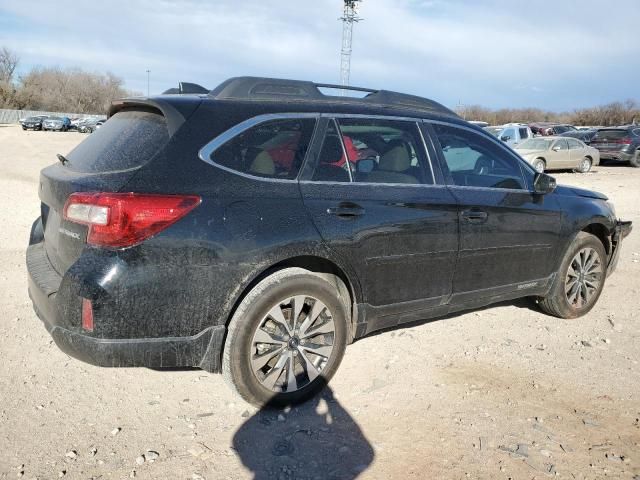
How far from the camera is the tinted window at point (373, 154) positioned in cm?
342

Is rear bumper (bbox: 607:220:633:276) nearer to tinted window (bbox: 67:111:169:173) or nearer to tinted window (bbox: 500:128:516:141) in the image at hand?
tinted window (bbox: 67:111:169:173)

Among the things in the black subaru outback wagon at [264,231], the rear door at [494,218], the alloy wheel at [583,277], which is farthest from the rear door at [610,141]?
the black subaru outback wagon at [264,231]

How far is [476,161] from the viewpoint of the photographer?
14.3 feet

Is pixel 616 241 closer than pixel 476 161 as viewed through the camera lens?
No

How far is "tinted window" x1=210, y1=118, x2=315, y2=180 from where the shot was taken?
10.1ft

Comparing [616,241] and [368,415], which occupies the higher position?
[616,241]

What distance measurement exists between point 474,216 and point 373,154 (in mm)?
900

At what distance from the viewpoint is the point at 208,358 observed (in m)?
3.03

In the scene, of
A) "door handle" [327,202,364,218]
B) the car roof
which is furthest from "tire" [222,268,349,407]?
the car roof

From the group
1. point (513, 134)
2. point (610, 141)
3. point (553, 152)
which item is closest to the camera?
point (553, 152)

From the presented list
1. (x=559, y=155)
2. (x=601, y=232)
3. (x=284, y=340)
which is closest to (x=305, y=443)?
(x=284, y=340)

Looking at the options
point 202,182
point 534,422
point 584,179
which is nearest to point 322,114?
point 202,182

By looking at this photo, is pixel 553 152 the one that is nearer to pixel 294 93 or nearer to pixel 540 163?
pixel 540 163

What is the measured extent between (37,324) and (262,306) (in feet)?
7.42
